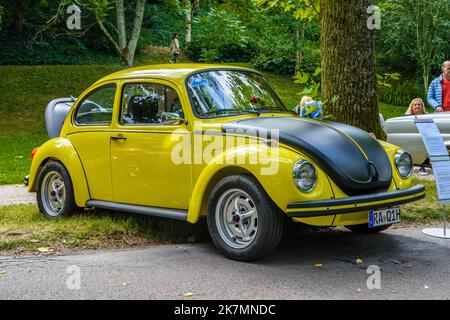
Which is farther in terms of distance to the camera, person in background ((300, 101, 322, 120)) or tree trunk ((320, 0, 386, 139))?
tree trunk ((320, 0, 386, 139))

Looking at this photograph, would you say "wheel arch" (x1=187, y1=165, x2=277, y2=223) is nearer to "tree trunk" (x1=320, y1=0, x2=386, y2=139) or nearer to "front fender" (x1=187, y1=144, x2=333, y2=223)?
"front fender" (x1=187, y1=144, x2=333, y2=223)

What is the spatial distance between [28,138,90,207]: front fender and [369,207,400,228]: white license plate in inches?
135

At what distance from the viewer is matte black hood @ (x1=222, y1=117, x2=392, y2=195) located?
5680mm

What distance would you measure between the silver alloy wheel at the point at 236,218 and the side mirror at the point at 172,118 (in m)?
1.02

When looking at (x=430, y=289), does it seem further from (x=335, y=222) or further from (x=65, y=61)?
(x=65, y=61)

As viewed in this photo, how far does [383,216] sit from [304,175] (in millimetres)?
935

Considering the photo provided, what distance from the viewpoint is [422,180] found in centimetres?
1048

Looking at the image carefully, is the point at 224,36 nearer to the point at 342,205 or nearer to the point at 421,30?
the point at 421,30

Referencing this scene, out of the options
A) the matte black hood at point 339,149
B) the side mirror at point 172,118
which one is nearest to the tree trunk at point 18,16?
the side mirror at point 172,118

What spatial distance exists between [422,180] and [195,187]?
563 centimetres

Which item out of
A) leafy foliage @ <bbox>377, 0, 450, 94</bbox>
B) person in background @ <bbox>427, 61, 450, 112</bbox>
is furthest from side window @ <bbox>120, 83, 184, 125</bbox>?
leafy foliage @ <bbox>377, 0, 450, 94</bbox>

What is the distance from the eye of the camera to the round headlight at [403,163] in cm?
638

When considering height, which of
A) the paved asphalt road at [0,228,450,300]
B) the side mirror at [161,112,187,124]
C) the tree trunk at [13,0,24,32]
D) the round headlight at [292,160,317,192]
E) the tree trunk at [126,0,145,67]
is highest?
the tree trunk at [13,0,24,32]

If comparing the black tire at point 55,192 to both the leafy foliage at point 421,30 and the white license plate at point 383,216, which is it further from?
the leafy foliage at point 421,30
